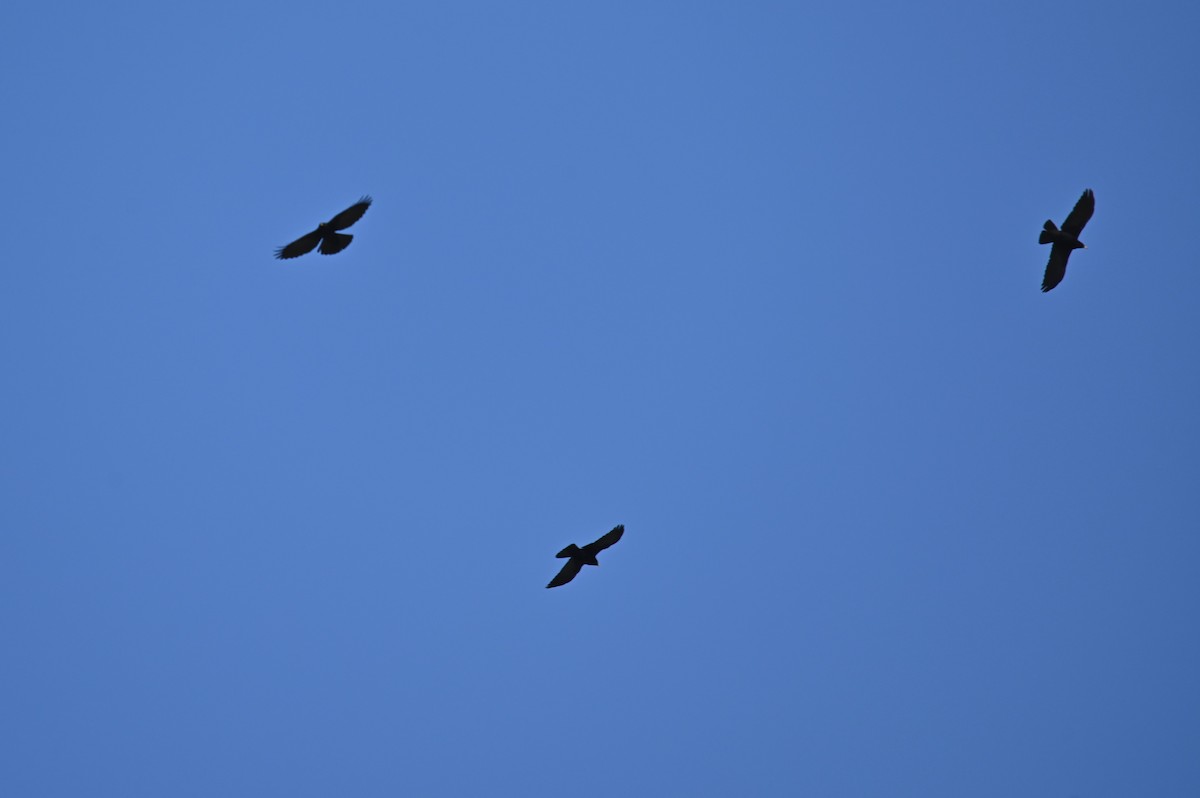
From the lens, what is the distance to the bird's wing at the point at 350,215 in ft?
64.2

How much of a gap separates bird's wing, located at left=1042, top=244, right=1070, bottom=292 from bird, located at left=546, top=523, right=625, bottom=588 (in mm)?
8754

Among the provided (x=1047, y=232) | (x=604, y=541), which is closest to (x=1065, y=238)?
(x=1047, y=232)

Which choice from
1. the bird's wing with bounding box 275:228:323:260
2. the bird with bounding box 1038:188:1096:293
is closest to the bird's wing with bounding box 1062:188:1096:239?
the bird with bounding box 1038:188:1096:293

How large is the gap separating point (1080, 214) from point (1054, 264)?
974 mm

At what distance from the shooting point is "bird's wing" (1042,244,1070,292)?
21.2 metres

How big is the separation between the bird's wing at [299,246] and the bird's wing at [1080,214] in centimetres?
1307

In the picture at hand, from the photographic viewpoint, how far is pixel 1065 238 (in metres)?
21.0

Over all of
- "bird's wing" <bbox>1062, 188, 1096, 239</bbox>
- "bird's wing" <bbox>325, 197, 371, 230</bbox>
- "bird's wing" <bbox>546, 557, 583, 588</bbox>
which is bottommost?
"bird's wing" <bbox>546, 557, 583, 588</bbox>

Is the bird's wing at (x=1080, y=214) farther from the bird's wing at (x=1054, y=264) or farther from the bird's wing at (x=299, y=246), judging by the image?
the bird's wing at (x=299, y=246)

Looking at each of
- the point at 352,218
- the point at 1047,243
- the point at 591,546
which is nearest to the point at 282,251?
the point at 352,218

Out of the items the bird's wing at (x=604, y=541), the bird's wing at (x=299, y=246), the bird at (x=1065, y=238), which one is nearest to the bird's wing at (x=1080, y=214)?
the bird at (x=1065, y=238)

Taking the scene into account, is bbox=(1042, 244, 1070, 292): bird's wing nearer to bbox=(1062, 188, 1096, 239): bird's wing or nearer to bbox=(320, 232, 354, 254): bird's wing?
bbox=(1062, 188, 1096, 239): bird's wing

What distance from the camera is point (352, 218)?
19781 millimetres

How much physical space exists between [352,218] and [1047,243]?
475 inches
